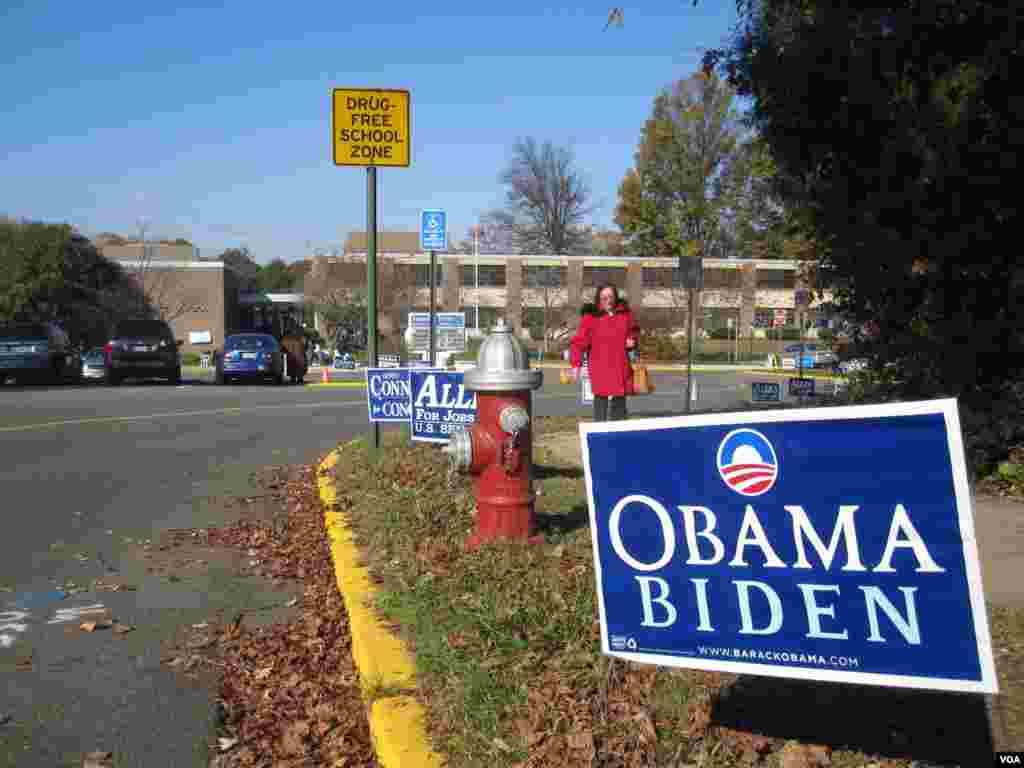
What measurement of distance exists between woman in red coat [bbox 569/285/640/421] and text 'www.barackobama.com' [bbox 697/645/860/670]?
18.1ft

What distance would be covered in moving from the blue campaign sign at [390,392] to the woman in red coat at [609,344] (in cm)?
165

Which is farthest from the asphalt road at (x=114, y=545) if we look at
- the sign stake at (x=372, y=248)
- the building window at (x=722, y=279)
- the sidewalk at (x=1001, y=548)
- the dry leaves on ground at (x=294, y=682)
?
the building window at (x=722, y=279)

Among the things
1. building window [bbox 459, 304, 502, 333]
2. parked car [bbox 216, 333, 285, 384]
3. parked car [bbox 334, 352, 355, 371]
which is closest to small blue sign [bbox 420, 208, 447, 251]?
parked car [bbox 216, 333, 285, 384]

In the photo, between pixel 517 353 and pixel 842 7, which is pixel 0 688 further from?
pixel 842 7

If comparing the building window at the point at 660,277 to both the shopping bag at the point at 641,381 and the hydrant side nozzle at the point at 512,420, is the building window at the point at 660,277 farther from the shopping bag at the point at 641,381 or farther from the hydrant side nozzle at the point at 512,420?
the hydrant side nozzle at the point at 512,420

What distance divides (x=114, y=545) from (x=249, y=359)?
62.0ft

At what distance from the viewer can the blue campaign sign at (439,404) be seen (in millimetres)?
8109

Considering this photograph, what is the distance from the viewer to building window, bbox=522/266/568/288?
182 feet

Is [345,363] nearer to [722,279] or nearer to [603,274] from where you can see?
[603,274]

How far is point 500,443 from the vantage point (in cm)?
521

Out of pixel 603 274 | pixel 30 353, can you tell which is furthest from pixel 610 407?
pixel 603 274

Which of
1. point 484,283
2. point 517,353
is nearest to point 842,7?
point 517,353

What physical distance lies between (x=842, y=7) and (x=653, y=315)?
4019 cm

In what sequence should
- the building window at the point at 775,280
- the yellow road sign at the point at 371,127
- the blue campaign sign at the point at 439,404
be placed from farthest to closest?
the building window at the point at 775,280, the yellow road sign at the point at 371,127, the blue campaign sign at the point at 439,404
